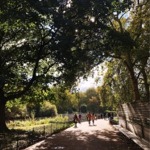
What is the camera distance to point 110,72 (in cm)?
3628

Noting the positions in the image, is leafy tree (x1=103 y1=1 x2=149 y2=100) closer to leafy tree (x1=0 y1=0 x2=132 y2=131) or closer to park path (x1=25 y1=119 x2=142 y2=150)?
leafy tree (x1=0 y1=0 x2=132 y2=131)

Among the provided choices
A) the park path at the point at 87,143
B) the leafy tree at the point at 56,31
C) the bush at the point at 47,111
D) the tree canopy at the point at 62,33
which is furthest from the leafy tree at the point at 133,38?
the bush at the point at 47,111

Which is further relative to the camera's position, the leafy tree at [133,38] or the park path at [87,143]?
the leafy tree at [133,38]

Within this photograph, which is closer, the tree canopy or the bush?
the tree canopy

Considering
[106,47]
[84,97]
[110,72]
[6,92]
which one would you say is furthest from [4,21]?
[84,97]

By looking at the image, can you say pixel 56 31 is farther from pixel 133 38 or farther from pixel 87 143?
pixel 133 38

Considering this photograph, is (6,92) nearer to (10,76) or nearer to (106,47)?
(10,76)

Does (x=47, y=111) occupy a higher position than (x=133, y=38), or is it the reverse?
(x=133, y=38)

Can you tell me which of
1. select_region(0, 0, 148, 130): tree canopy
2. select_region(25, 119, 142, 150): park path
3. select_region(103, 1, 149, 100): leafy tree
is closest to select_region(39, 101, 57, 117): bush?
select_region(103, 1, 149, 100): leafy tree

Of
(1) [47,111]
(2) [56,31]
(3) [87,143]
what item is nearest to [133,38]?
(2) [56,31]

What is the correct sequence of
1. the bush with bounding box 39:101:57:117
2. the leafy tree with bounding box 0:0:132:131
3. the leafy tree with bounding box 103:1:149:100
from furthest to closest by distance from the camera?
1. the bush with bounding box 39:101:57:117
2. the leafy tree with bounding box 103:1:149:100
3. the leafy tree with bounding box 0:0:132:131

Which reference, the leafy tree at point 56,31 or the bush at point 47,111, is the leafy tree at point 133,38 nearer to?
the leafy tree at point 56,31

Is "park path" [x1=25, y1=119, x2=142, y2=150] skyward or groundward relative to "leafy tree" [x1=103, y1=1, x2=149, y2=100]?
groundward

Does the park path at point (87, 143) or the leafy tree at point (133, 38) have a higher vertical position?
the leafy tree at point (133, 38)
